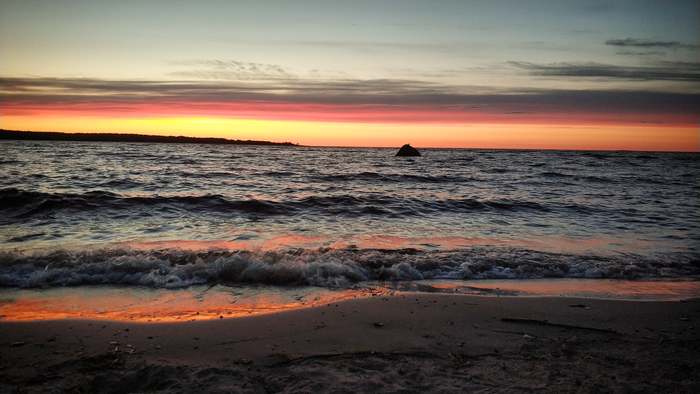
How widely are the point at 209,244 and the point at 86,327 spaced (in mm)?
4587

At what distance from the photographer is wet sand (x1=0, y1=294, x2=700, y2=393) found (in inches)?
130

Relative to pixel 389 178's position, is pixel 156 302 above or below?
below

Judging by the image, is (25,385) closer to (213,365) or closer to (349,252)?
(213,365)

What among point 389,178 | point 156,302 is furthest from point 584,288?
point 389,178

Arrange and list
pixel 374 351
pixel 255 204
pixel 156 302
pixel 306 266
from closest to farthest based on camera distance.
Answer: pixel 374 351 → pixel 156 302 → pixel 306 266 → pixel 255 204

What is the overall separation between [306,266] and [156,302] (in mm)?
2295

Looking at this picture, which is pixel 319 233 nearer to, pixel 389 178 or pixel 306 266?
pixel 306 266

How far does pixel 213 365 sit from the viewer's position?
3.64m

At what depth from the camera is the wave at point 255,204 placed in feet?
42.8

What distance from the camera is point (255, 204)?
1472 centimetres

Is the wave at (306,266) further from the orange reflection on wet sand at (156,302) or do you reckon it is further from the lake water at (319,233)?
the orange reflection on wet sand at (156,302)

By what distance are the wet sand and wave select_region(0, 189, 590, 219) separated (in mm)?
9073

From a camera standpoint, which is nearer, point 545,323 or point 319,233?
point 545,323

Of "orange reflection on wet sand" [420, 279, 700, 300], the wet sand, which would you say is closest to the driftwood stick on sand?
the wet sand
